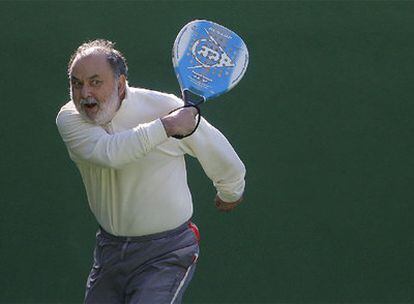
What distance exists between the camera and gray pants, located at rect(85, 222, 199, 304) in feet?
14.6

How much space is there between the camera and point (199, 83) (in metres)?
4.52

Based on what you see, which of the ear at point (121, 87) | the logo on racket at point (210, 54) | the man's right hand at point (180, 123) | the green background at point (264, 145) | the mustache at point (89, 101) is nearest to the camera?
the man's right hand at point (180, 123)

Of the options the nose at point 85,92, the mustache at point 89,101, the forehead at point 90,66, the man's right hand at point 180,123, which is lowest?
the man's right hand at point 180,123

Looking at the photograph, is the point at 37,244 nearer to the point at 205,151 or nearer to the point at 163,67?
the point at 163,67

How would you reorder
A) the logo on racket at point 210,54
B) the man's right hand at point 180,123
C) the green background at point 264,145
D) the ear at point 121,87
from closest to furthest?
the man's right hand at point 180,123 → the ear at point 121,87 → the logo on racket at point 210,54 → the green background at point 264,145

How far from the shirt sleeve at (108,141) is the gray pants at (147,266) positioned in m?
0.37

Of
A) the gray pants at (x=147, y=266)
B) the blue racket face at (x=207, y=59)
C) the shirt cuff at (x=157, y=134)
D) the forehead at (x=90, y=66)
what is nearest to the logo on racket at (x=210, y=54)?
the blue racket face at (x=207, y=59)

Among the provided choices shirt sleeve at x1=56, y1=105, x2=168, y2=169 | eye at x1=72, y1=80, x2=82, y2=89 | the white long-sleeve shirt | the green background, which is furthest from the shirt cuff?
the green background

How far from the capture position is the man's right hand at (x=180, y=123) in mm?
4219

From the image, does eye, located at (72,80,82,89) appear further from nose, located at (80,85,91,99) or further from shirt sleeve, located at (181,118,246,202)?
shirt sleeve, located at (181,118,246,202)

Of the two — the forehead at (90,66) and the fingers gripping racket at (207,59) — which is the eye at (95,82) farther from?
the fingers gripping racket at (207,59)

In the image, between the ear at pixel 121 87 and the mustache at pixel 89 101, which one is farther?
the ear at pixel 121 87

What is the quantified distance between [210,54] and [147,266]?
0.87 m

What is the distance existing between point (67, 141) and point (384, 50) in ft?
7.45
